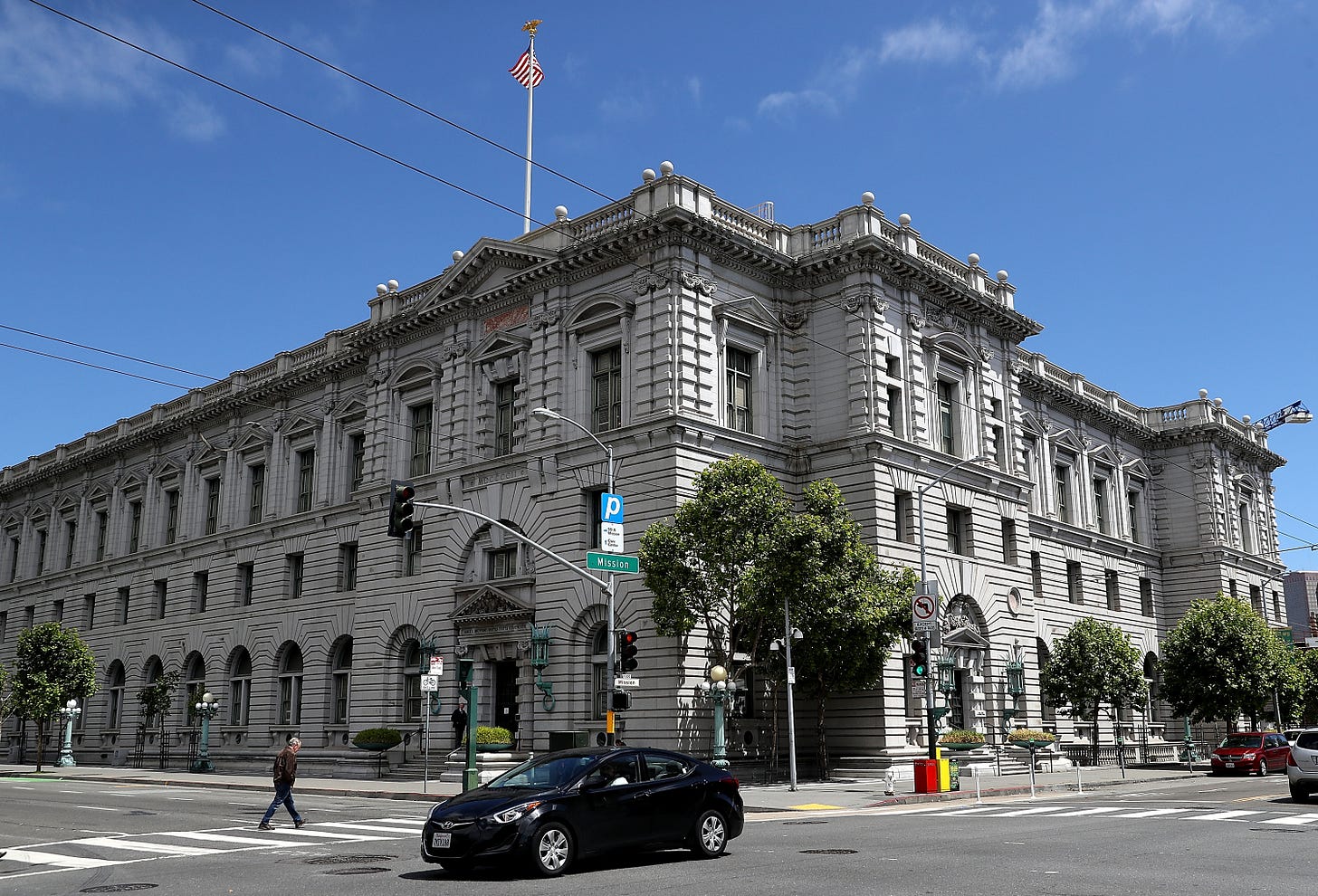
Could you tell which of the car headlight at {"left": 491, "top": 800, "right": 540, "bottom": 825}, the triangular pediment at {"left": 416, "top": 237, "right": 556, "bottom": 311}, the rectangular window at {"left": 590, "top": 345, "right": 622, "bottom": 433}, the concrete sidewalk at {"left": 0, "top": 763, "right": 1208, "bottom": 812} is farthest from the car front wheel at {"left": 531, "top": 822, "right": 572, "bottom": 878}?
the triangular pediment at {"left": 416, "top": 237, "right": 556, "bottom": 311}

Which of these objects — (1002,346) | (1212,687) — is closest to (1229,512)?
(1212,687)

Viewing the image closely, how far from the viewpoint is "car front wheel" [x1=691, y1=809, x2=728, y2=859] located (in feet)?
55.3

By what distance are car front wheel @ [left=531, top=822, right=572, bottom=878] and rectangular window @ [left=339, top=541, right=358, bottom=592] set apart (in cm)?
4001

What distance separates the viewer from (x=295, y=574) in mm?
57219

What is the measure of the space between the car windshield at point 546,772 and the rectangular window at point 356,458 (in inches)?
1547

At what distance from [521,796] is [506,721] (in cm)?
2877

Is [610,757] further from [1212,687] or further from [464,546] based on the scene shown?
[1212,687]

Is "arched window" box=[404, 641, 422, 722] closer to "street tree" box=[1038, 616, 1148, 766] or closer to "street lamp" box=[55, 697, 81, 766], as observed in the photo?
"street lamp" box=[55, 697, 81, 766]

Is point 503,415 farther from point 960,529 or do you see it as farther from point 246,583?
point 246,583

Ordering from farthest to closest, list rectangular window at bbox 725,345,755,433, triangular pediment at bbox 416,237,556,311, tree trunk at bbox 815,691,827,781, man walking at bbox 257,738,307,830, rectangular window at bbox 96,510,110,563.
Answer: rectangular window at bbox 96,510,110,563
triangular pediment at bbox 416,237,556,311
rectangular window at bbox 725,345,755,433
tree trunk at bbox 815,691,827,781
man walking at bbox 257,738,307,830

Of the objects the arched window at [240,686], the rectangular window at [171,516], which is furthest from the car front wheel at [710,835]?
the rectangular window at [171,516]

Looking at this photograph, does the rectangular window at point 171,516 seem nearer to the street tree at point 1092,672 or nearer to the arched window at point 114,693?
the arched window at point 114,693

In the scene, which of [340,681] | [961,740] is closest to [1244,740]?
[961,740]

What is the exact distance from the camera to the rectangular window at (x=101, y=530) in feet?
232
